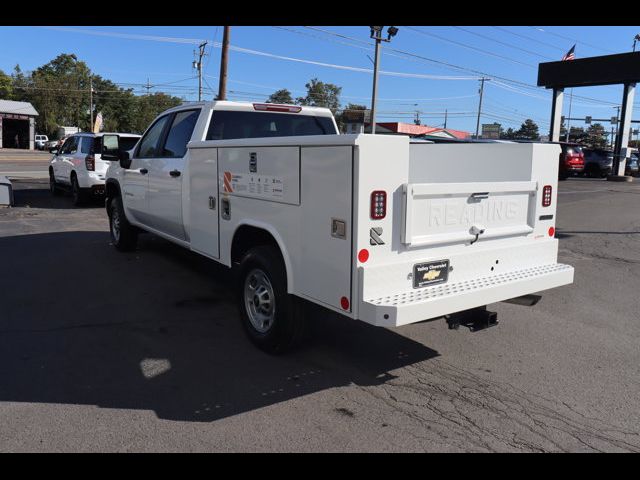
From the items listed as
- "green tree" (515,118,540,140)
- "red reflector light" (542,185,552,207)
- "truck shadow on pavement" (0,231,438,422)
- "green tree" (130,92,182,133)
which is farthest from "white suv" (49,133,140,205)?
"green tree" (515,118,540,140)

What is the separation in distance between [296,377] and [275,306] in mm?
579

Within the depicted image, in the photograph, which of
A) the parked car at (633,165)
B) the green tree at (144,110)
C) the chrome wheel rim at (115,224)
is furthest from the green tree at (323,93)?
the chrome wheel rim at (115,224)

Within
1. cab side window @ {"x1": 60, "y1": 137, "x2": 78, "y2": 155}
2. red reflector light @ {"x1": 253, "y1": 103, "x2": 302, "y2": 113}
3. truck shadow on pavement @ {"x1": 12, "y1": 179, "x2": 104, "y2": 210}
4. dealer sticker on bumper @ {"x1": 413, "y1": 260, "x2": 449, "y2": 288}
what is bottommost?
truck shadow on pavement @ {"x1": 12, "y1": 179, "x2": 104, "y2": 210}

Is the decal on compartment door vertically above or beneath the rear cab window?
beneath

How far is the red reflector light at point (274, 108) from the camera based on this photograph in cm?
643

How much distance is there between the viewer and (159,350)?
4.82 metres

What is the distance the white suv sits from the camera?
1404 cm

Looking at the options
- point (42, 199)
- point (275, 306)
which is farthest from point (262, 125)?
point (42, 199)

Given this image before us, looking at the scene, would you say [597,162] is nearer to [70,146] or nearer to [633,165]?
[633,165]

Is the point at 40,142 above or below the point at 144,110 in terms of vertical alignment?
below

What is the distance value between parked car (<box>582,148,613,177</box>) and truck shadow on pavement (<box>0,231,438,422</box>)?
Answer: 99.8 feet

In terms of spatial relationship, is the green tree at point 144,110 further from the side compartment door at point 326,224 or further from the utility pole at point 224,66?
the side compartment door at point 326,224

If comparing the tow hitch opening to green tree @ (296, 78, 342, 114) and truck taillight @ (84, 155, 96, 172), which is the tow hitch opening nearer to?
truck taillight @ (84, 155, 96, 172)
